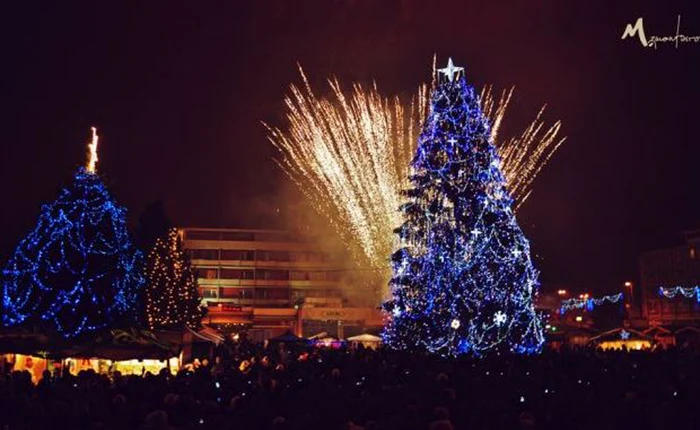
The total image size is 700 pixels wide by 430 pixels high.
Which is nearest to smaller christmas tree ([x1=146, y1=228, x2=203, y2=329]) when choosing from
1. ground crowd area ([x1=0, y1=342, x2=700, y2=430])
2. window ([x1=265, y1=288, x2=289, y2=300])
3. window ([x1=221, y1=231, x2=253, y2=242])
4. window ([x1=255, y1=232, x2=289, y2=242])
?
ground crowd area ([x1=0, y1=342, x2=700, y2=430])

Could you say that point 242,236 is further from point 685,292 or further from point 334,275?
point 685,292

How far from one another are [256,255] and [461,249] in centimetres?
5947

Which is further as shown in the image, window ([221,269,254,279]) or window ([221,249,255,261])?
window ([221,249,255,261])

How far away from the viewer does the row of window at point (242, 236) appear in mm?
85625

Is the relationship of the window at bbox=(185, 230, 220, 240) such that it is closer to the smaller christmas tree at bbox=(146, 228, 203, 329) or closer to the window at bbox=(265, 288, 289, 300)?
the window at bbox=(265, 288, 289, 300)

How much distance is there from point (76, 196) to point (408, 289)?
12.0 m

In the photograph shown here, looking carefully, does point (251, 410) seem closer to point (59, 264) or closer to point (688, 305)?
point (59, 264)

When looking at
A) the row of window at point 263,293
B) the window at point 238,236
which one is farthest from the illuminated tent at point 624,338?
the window at point 238,236

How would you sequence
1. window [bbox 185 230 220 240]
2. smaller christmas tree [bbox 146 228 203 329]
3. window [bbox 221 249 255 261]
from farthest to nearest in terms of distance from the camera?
window [bbox 185 230 220 240], window [bbox 221 249 255 261], smaller christmas tree [bbox 146 228 203 329]

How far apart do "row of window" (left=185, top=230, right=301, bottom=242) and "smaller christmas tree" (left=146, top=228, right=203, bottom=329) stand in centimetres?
3771

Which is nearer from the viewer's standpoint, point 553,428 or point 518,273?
point 553,428

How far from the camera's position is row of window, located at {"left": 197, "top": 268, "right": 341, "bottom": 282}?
83625 millimetres

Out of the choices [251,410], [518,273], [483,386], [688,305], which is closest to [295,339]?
[518,273]

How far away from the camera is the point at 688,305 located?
64375mm
